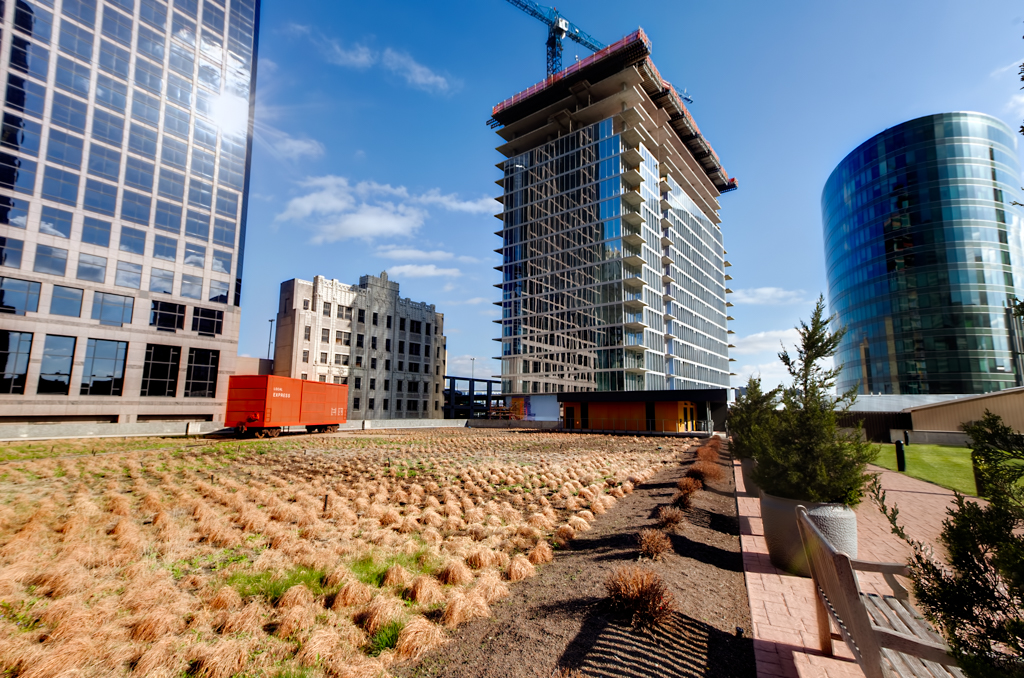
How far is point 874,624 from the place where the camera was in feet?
12.3

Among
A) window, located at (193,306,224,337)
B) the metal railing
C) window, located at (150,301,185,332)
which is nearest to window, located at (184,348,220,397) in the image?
window, located at (193,306,224,337)

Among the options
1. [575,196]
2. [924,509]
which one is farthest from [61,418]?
[575,196]

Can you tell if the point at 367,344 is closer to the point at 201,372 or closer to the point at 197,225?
the point at 201,372

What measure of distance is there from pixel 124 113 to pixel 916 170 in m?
104

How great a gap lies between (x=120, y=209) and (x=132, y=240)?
304 centimetres

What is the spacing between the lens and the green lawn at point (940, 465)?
52.7 ft

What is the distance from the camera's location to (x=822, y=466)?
673 cm

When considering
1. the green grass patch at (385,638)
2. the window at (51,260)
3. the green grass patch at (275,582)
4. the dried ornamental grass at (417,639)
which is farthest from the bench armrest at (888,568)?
the window at (51,260)

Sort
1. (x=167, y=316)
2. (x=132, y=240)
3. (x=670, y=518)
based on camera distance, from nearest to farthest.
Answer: (x=670, y=518)
(x=132, y=240)
(x=167, y=316)

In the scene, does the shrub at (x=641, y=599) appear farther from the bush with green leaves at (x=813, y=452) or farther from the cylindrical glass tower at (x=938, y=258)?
the cylindrical glass tower at (x=938, y=258)

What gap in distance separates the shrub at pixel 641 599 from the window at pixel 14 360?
53.4 metres

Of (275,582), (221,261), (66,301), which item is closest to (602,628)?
(275,582)

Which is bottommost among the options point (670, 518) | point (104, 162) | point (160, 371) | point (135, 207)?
point (670, 518)

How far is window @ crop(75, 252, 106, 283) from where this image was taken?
40969mm
